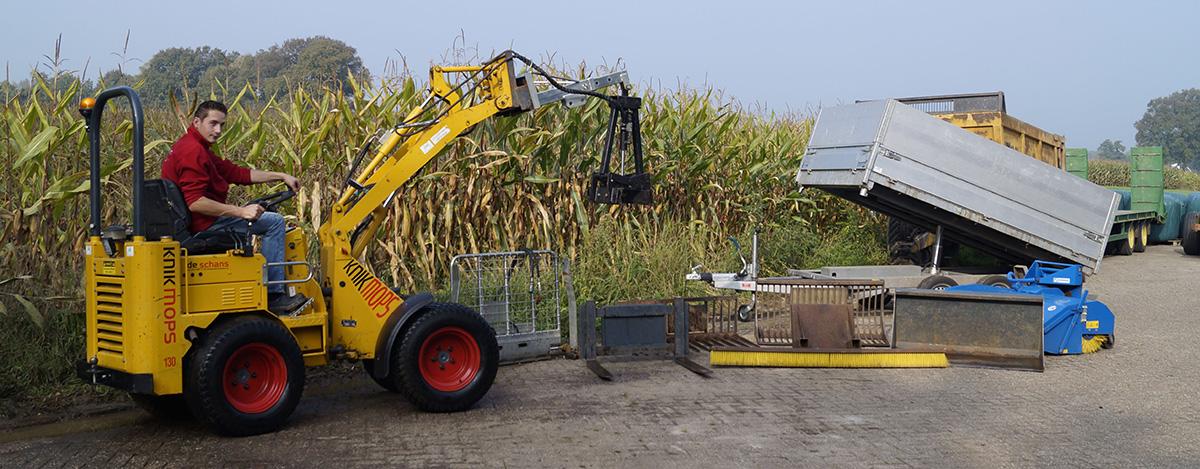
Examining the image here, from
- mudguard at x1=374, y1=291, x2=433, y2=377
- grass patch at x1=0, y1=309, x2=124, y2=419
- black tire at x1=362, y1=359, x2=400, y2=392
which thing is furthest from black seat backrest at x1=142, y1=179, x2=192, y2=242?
grass patch at x1=0, y1=309, x2=124, y2=419

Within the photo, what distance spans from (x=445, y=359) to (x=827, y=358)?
141 inches

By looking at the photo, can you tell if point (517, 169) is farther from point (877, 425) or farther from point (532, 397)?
point (877, 425)

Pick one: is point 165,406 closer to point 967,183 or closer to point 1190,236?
point 967,183

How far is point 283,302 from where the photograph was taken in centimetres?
587

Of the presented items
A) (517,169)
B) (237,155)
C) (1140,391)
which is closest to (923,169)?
(1140,391)

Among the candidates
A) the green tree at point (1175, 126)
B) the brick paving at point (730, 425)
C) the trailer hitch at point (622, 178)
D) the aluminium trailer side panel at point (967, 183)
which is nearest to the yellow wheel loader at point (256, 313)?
the brick paving at point (730, 425)

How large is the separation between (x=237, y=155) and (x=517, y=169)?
298 cm

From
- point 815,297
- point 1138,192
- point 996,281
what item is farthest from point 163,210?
point 1138,192

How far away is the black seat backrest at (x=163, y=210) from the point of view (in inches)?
202

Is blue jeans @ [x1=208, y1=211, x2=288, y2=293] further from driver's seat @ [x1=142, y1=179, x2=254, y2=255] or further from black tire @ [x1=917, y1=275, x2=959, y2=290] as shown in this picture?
black tire @ [x1=917, y1=275, x2=959, y2=290]

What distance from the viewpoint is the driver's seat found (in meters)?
5.14

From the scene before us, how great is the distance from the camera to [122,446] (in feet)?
17.3

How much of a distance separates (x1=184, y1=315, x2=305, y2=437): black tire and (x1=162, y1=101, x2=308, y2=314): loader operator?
1.34 ft

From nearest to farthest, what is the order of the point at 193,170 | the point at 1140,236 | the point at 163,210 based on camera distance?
the point at 163,210 → the point at 193,170 → the point at 1140,236
